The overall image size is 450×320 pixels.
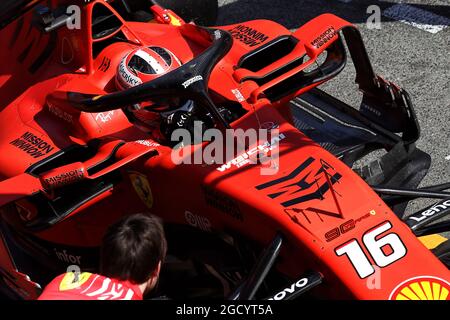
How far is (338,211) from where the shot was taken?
15.4ft

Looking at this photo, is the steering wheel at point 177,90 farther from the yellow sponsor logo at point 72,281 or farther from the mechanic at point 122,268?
the yellow sponsor logo at point 72,281

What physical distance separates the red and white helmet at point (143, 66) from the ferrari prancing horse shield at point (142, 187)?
531 millimetres

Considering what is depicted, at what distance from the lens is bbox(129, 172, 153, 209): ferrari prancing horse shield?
5.29 metres

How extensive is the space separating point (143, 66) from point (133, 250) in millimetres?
1727

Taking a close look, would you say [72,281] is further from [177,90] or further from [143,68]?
[143,68]

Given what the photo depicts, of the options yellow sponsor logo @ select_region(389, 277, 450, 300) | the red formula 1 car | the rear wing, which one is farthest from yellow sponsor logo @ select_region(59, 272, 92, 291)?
the rear wing

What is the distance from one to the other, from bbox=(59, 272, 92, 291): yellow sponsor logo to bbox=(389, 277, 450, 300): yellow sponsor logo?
1461mm

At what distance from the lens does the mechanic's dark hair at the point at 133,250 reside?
13.1 feet

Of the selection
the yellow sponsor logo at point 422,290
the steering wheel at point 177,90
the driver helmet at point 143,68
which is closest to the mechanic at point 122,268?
the steering wheel at point 177,90

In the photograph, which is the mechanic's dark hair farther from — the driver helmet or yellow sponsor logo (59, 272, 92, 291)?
the driver helmet

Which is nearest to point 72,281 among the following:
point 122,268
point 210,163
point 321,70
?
point 122,268

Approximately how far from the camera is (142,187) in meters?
5.33
